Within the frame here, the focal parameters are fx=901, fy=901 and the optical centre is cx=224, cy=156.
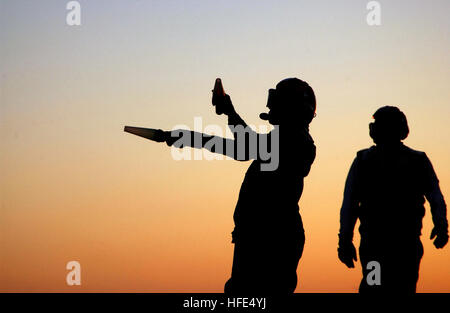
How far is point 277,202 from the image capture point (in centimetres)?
670

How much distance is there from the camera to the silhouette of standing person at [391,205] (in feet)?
30.1

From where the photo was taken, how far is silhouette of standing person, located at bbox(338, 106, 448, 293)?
916 centimetres

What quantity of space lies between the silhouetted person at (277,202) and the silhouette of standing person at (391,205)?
239 cm

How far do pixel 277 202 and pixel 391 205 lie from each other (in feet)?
9.20

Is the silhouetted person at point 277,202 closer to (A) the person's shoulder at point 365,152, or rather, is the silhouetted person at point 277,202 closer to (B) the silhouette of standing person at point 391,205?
(B) the silhouette of standing person at point 391,205

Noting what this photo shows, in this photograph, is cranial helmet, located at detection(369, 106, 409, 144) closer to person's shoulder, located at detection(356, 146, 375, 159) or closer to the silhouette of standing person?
the silhouette of standing person

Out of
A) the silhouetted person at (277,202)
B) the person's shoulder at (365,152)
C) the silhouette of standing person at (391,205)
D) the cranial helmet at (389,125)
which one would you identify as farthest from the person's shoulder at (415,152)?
the silhouetted person at (277,202)

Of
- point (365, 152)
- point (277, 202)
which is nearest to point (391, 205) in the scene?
point (365, 152)

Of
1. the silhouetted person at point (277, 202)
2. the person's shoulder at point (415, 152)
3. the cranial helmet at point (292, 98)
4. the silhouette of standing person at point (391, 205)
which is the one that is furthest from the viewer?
the person's shoulder at point (415, 152)

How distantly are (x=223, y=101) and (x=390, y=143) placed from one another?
11.4 ft

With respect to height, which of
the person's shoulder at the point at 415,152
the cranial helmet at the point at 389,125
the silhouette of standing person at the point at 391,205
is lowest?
the silhouette of standing person at the point at 391,205
